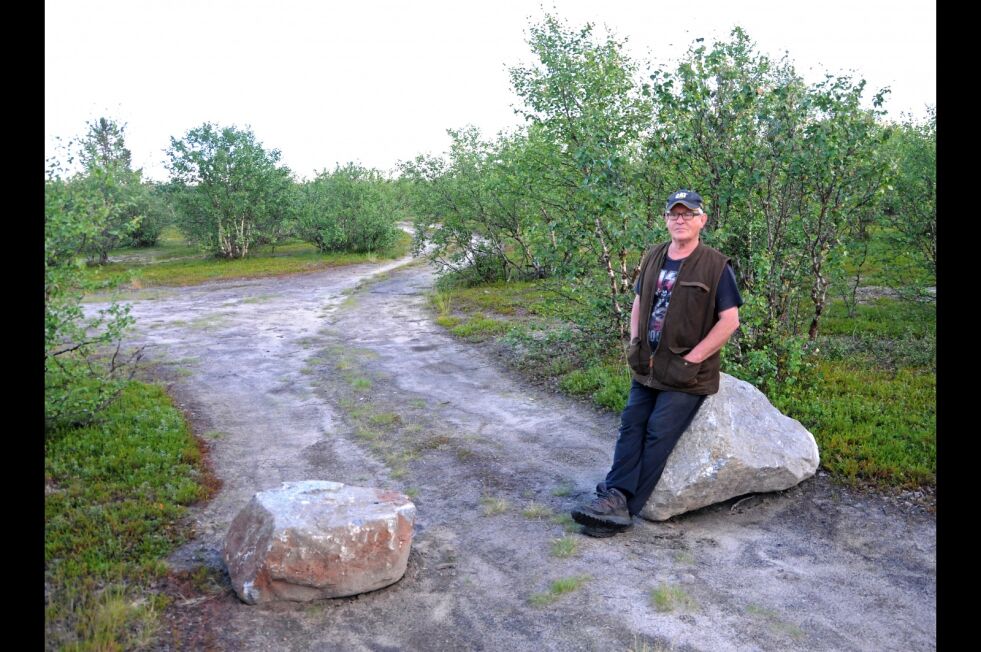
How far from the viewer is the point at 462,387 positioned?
10.3 meters

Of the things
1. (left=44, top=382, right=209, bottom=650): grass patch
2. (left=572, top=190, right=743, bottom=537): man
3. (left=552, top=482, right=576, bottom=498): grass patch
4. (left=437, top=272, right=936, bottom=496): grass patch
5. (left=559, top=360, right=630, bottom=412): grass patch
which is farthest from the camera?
(left=559, top=360, right=630, bottom=412): grass patch

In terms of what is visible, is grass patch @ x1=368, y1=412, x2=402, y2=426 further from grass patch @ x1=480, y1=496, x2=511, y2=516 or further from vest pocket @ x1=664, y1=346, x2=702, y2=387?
vest pocket @ x1=664, y1=346, x2=702, y2=387

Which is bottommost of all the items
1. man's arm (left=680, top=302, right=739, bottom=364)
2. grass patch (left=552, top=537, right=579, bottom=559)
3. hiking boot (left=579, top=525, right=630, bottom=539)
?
grass patch (left=552, top=537, right=579, bottom=559)

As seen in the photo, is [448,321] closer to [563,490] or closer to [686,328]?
[563,490]

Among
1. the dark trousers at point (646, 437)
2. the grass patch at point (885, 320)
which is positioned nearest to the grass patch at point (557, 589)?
the dark trousers at point (646, 437)

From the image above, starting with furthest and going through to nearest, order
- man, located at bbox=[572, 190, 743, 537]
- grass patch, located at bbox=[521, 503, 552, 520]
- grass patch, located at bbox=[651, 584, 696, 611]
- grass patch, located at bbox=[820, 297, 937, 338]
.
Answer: grass patch, located at bbox=[820, 297, 937, 338] → grass patch, located at bbox=[521, 503, 552, 520] → man, located at bbox=[572, 190, 743, 537] → grass patch, located at bbox=[651, 584, 696, 611]

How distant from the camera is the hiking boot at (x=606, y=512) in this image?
5.31 m

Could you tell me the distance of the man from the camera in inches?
205

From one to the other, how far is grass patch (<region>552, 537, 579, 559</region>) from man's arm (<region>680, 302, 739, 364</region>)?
159 centimetres

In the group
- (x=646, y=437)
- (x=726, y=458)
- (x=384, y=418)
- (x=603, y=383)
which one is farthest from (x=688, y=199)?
(x=384, y=418)

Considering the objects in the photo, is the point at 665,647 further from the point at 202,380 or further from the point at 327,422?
the point at 202,380

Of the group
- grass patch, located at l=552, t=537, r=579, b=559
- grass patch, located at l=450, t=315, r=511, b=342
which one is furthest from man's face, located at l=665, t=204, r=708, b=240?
grass patch, located at l=450, t=315, r=511, b=342

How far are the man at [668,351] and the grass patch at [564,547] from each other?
7.6 inches
